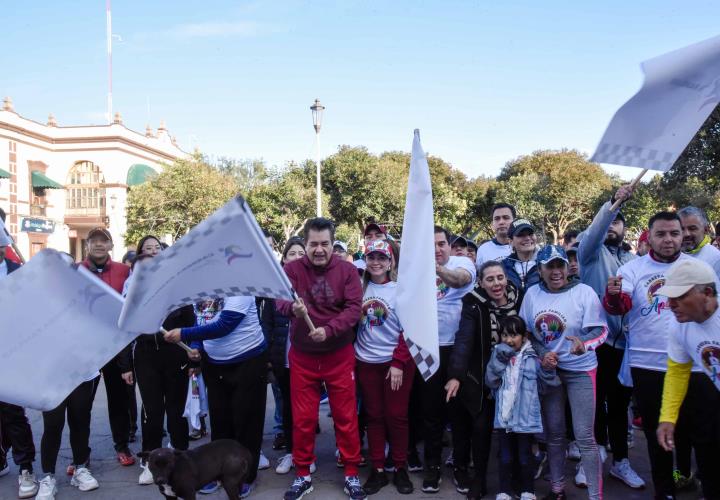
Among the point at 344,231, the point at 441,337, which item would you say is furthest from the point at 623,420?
the point at 344,231

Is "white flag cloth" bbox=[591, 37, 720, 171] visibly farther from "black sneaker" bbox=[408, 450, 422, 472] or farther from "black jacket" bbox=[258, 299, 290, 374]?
"black jacket" bbox=[258, 299, 290, 374]

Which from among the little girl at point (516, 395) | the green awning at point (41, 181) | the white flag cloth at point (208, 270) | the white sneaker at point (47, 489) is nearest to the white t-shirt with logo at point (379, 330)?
the little girl at point (516, 395)

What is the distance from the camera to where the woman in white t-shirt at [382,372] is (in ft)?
15.2

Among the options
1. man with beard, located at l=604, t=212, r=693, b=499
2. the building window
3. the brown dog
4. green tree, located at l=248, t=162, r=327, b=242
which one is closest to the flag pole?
man with beard, located at l=604, t=212, r=693, b=499

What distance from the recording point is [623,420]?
187 inches

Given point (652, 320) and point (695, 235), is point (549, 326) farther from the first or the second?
point (695, 235)

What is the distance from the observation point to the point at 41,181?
36.8 metres

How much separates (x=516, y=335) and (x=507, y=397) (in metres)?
0.44

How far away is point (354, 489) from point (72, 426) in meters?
2.34

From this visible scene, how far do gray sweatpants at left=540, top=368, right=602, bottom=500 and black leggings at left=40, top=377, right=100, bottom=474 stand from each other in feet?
11.6

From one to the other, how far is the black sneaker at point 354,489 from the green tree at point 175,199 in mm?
27527

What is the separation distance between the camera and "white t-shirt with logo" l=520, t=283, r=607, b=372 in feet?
13.4

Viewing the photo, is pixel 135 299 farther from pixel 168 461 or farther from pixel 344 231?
pixel 344 231

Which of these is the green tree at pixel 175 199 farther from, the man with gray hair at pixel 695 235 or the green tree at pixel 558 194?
the man with gray hair at pixel 695 235
